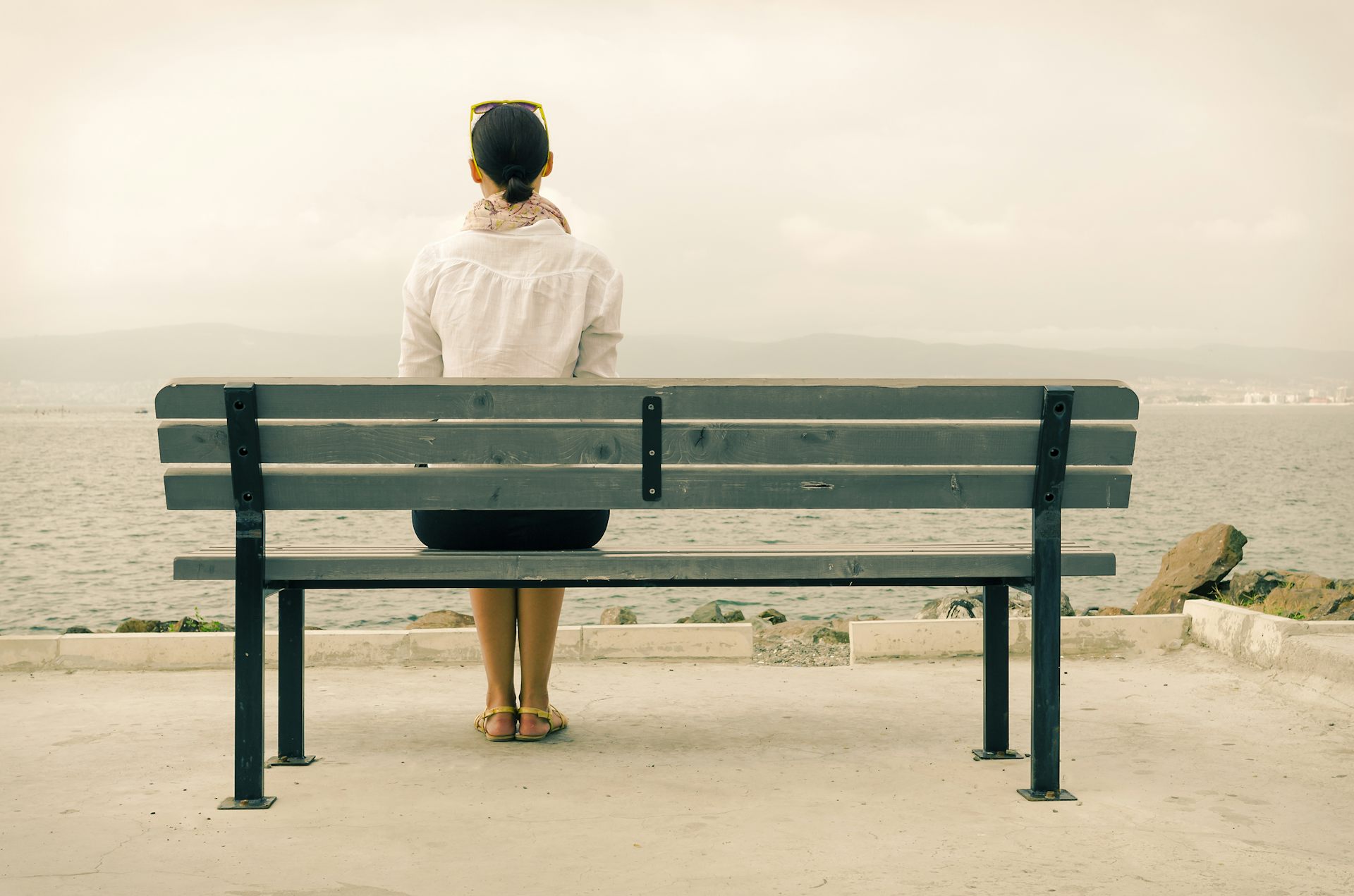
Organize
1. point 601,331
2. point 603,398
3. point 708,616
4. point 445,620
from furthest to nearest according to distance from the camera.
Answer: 1. point 708,616
2. point 445,620
3. point 601,331
4. point 603,398

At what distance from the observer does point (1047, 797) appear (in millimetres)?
3787

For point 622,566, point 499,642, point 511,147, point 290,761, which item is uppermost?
point 511,147

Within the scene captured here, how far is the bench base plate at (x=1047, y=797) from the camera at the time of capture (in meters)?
3.77

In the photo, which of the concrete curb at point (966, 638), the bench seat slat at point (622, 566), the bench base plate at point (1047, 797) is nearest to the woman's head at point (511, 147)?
the bench seat slat at point (622, 566)

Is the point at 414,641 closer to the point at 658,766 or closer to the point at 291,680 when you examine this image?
the point at 291,680

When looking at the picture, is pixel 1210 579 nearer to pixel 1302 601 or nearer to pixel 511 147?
pixel 1302 601

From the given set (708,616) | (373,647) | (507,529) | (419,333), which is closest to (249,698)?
(507,529)

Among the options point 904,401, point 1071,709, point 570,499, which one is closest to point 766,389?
point 904,401

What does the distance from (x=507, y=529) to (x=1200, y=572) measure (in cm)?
1185

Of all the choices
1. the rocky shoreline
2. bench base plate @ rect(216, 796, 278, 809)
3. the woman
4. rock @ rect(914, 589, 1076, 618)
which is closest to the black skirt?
the woman

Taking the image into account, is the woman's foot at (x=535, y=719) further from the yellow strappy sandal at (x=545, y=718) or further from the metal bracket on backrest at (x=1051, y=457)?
the metal bracket on backrest at (x=1051, y=457)

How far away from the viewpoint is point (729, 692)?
534 cm

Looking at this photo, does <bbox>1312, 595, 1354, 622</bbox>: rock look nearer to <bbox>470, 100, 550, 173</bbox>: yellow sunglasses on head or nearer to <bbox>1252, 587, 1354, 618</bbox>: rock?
<bbox>1252, 587, 1354, 618</bbox>: rock

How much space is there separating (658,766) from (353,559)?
4.02ft
